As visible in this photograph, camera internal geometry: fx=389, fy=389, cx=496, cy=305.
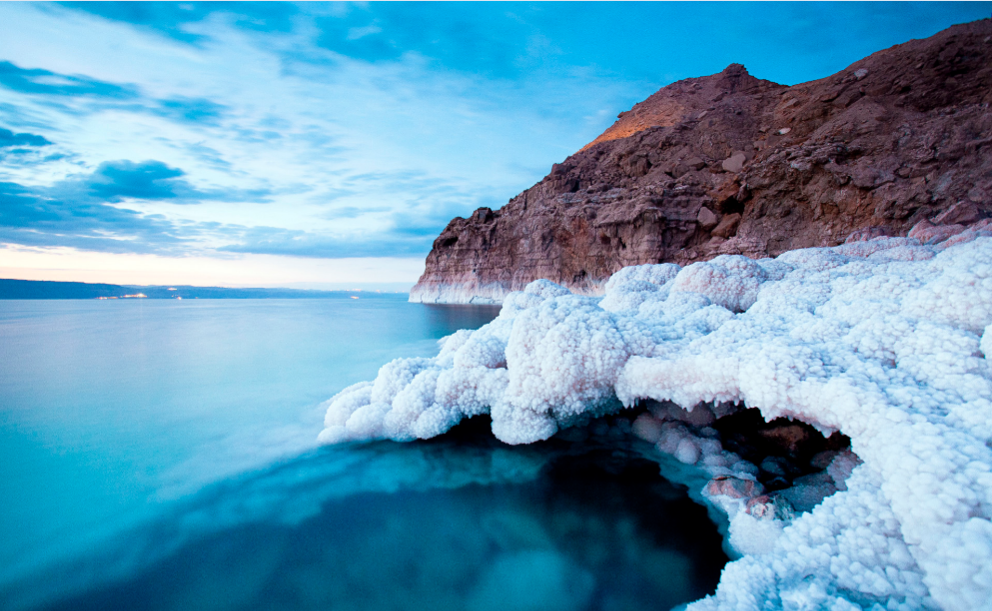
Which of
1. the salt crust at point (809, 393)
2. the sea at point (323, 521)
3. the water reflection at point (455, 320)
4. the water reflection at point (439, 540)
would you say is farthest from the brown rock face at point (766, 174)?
the sea at point (323, 521)

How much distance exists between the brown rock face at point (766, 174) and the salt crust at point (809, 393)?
1162 centimetres

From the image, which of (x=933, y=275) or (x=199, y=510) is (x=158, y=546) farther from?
(x=933, y=275)

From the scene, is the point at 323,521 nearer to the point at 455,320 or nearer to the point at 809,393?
the point at 809,393

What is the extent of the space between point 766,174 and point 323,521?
2430 centimetres

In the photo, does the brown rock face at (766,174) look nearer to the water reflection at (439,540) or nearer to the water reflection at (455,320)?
the water reflection at (455,320)

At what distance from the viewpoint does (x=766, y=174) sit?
20.0 metres

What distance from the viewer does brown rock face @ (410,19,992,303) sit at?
1530 cm

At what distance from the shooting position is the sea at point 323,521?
2.45 metres

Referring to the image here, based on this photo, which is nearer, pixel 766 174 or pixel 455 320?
pixel 766 174

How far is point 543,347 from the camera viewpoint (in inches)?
137

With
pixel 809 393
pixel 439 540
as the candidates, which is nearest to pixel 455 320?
pixel 439 540

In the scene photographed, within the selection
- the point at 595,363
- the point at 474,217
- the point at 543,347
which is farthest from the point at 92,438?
the point at 474,217

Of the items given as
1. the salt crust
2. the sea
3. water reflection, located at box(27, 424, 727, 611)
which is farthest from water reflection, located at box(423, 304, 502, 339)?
water reflection, located at box(27, 424, 727, 611)

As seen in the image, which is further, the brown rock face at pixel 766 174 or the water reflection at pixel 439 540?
the brown rock face at pixel 766 174
